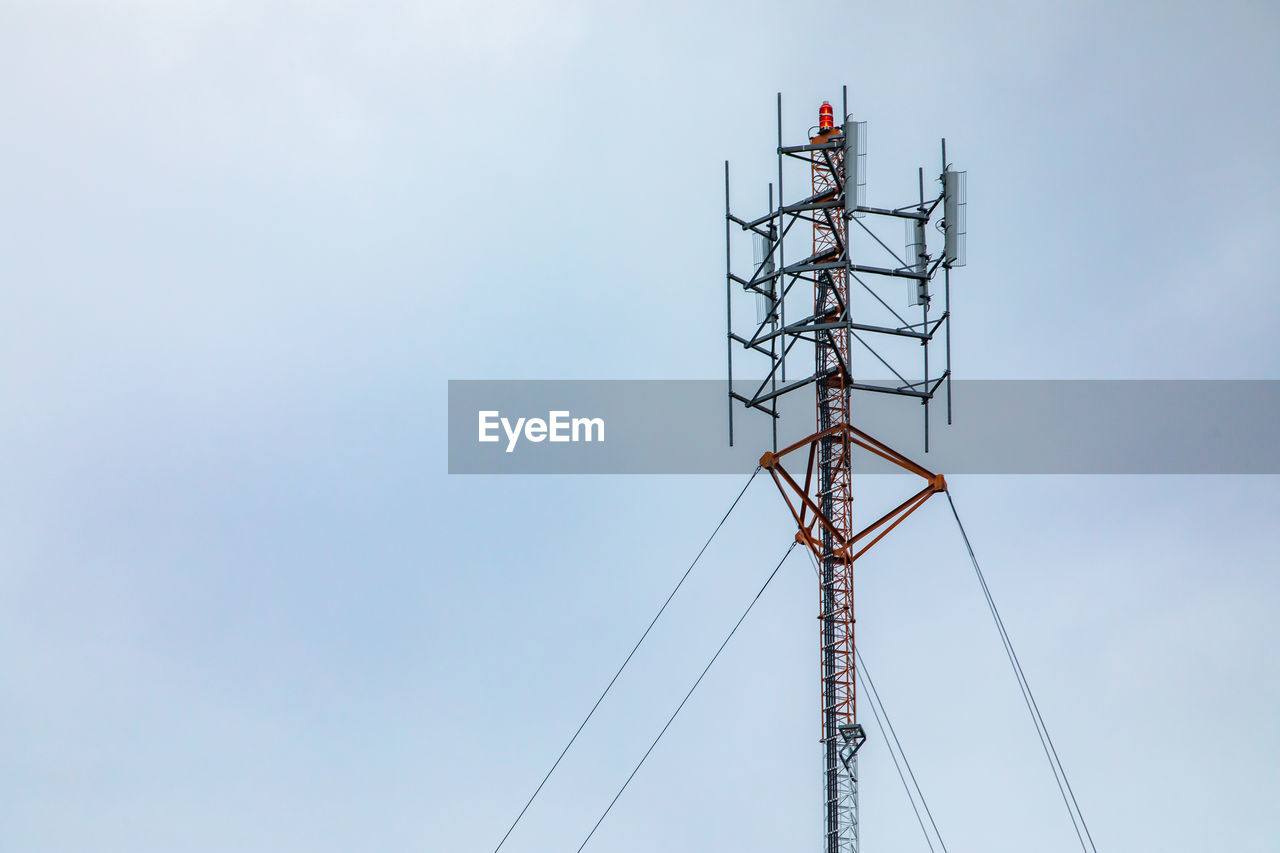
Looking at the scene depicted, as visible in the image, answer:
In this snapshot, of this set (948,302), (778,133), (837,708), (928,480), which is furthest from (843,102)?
(837,708)

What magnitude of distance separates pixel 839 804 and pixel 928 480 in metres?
18.1

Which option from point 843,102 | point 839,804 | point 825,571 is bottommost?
point 839,804

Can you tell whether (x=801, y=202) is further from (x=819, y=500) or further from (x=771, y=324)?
(x=819, y=500)

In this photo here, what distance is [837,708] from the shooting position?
117 meters

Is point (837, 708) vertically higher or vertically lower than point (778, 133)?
lower

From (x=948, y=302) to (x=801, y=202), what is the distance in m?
9.70

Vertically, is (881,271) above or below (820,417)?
above

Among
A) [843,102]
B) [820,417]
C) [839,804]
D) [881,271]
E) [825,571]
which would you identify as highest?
[843,102]

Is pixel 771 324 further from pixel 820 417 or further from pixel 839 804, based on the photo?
pixel 839 804

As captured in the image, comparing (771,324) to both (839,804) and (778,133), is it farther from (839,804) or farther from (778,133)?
(839,804)

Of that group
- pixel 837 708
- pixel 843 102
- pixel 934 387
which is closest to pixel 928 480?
pixel 934 387

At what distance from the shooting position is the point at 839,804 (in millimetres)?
116812

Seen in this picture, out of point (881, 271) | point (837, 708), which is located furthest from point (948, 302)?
point (837, 708)

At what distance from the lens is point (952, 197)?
122m
